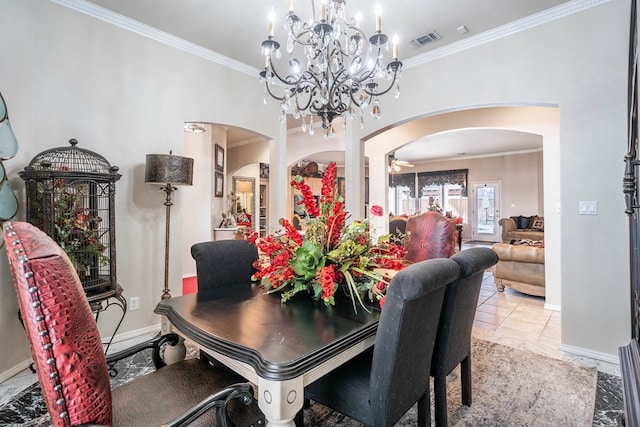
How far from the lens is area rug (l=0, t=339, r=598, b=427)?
1.87m

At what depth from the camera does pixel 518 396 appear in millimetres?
2115

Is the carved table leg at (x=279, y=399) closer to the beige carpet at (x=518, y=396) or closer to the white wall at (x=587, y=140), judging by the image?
the beige carpet at (x=518, y=396)

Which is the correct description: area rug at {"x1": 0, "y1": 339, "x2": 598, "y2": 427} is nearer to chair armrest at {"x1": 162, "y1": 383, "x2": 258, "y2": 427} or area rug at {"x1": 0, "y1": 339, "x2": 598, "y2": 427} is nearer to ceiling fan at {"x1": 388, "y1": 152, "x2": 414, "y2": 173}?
chair armrest at {"x1": 162, "y1": 383, "x2": 258, "y2": 427}

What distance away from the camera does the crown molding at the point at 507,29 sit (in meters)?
2.77

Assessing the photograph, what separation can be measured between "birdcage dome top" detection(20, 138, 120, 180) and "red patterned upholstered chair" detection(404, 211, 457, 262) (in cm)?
278

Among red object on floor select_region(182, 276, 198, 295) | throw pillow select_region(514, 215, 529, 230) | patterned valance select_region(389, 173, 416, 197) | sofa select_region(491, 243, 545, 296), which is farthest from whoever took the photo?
patterned valance select_region(389, 173, 416, 197)

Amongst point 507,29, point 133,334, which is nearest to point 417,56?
point 507,29

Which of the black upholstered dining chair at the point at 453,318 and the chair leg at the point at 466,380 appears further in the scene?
the chair leg at the point at 466,380

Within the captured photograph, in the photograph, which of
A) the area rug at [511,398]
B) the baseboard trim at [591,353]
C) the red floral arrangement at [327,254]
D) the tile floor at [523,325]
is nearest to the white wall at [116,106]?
the area rug at [511,398]

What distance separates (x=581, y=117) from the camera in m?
2.74

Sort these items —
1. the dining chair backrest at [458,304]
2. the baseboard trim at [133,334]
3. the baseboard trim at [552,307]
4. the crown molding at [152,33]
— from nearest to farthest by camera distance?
1. the dining chair backrest at [458,304]
2. the crown molding at [152,33]
3. the baseboard trim at [133,334]
4. the baseboard trim at [552,307]

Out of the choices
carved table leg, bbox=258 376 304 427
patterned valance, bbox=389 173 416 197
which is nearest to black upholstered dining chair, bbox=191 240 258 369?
carved table leg, bbox=258 376 304 427

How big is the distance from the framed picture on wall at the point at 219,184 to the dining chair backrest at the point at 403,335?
5731 millimetres

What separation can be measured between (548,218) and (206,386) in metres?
4.41
